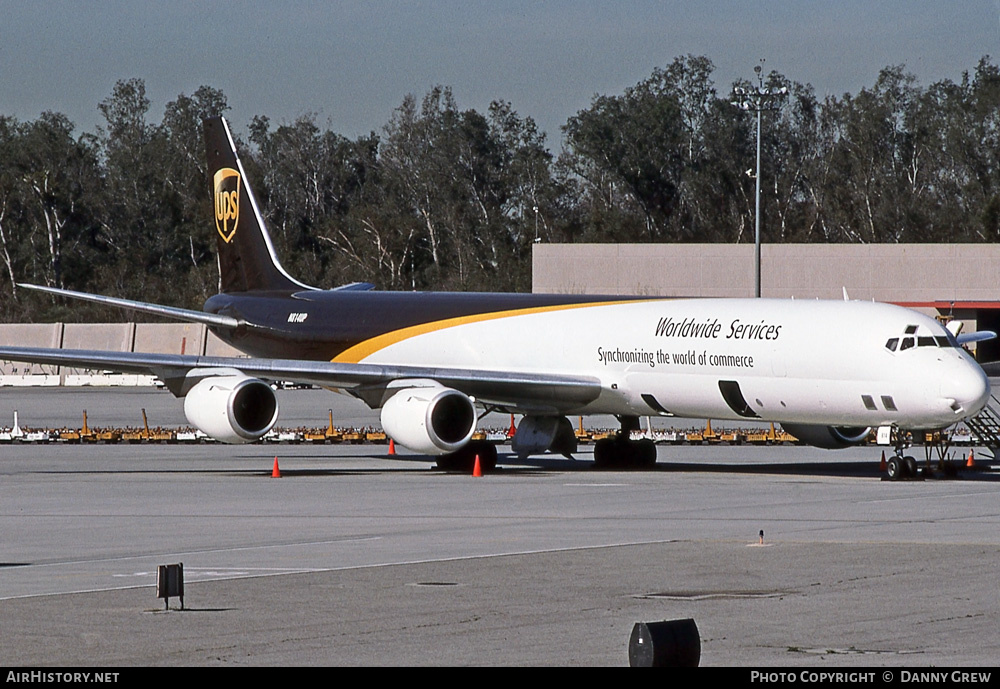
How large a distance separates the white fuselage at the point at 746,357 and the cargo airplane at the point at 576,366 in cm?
3

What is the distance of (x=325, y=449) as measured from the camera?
3519 cm

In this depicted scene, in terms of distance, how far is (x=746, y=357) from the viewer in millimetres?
26125

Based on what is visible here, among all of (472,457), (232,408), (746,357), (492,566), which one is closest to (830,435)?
(746,357)

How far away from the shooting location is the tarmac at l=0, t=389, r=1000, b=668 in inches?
421

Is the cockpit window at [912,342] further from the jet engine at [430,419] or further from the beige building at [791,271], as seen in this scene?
the beige building at [791,271]

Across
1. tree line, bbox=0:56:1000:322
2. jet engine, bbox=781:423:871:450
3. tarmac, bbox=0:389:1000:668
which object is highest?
tree line, bbox=0:56:1000:322

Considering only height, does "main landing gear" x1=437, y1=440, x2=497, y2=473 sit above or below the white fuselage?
below

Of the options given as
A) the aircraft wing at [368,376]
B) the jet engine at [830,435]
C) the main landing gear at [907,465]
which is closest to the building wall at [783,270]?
the jet engine at [830,435]

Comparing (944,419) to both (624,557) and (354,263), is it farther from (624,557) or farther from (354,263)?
(354,263)

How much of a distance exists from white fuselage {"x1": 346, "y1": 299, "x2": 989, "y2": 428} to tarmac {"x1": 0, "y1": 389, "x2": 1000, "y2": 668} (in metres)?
1.30

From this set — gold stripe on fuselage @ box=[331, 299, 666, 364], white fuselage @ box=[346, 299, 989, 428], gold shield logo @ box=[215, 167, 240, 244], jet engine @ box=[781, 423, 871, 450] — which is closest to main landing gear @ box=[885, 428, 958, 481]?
jet engine @ box=[781, 423, 871, 450]

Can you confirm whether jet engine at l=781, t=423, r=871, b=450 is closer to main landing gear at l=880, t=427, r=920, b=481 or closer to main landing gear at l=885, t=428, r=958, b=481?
main landing gear at l=885, t=428, r=958, b=481

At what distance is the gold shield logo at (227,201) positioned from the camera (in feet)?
119

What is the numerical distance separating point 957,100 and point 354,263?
4096 centimetres
